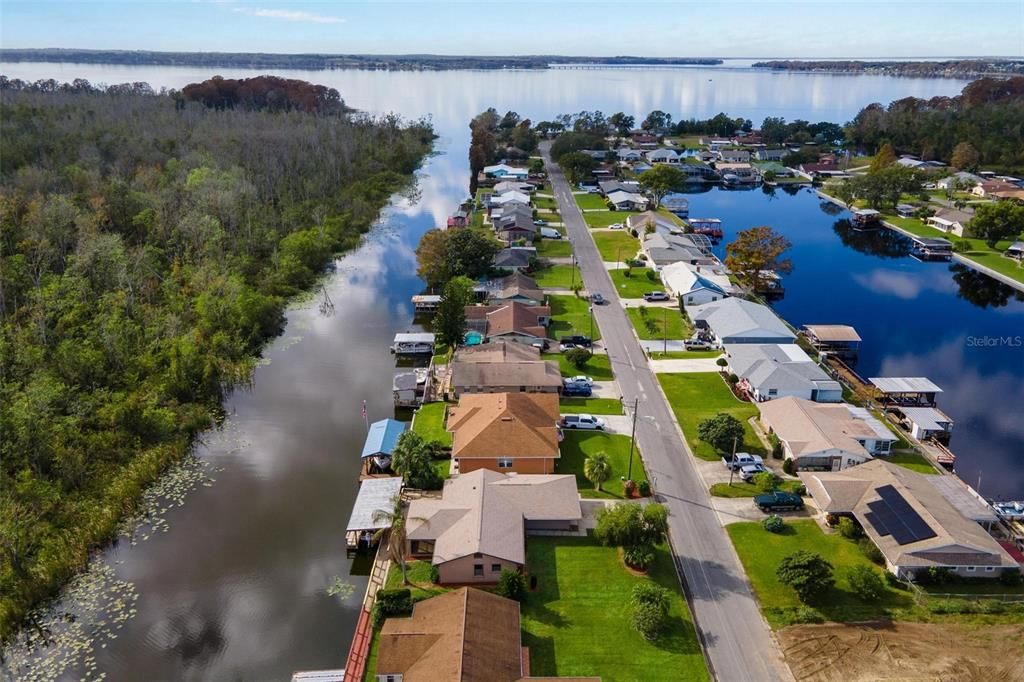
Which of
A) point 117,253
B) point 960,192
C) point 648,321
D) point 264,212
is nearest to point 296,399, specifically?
point 117,253

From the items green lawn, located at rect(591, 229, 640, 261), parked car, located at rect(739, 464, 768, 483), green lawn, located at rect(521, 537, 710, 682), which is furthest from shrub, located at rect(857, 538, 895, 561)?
green lawn, located at rect(591, 229, 640, 261)

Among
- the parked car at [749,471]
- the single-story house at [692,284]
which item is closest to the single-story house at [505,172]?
the single-story house at [692,284]

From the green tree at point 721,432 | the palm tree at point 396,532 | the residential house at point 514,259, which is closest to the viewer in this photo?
the palm tree at point 396,532

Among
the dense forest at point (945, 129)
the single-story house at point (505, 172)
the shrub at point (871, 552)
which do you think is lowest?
the shrub at point (871, 552)

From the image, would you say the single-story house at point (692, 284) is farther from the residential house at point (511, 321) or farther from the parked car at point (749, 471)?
the parked car at point (749, 471)

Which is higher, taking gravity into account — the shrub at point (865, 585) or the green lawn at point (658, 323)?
the green lawn at point (658, 323)

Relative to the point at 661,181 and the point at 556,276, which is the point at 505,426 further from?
the point at 661,181

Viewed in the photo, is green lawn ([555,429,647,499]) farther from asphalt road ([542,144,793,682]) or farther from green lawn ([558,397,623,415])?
green lawn ([558,397,623,415])

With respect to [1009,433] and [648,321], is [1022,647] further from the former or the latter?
[648,321]
